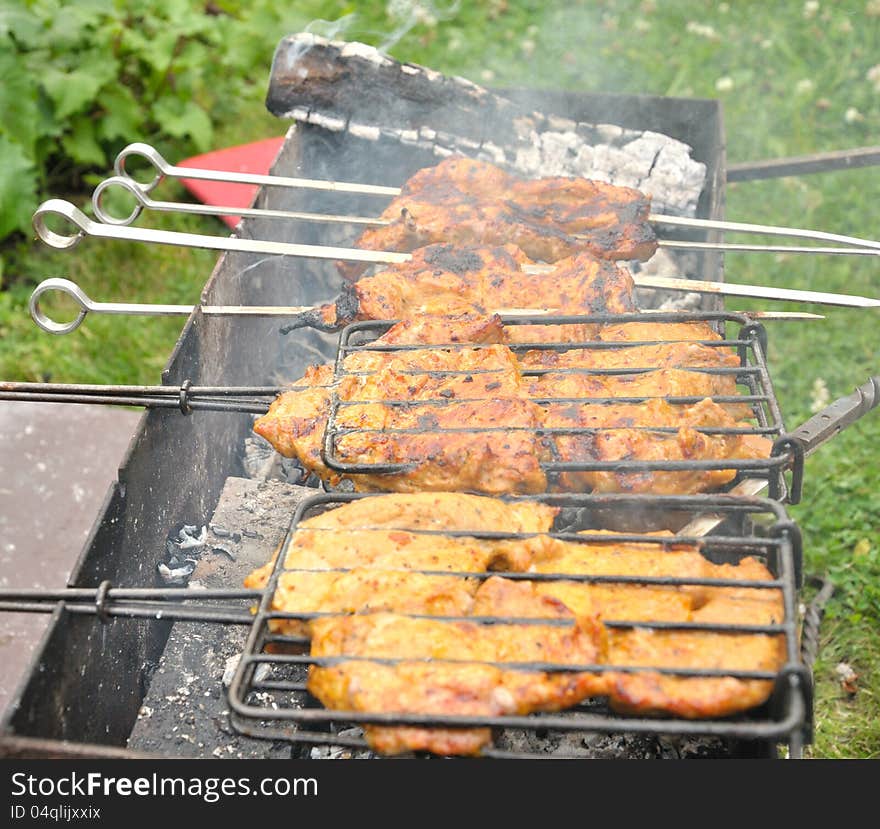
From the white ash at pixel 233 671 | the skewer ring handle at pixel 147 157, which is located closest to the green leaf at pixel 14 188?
the skewer ring handle at pixel 147 157

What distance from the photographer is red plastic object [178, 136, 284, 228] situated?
248 inches

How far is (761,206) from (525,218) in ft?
12.1

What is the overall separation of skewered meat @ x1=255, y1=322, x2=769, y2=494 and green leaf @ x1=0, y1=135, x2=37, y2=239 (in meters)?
3.98

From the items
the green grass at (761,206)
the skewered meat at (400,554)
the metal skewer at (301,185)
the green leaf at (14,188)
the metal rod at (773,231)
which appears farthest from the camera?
the green leaf at (14,188)

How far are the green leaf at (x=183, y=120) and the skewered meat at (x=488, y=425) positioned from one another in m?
4.51

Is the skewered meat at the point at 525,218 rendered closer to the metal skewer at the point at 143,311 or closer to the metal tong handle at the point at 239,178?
the metal tong handle at the point at 239,178

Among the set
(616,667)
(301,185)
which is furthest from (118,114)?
(616,667)

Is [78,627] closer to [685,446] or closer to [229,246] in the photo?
[229,246]

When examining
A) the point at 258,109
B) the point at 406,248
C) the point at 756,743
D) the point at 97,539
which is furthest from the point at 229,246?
the point at 258,109

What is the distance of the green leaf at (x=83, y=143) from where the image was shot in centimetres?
676

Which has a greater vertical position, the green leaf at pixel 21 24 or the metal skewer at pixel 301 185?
the green leaf at pixel 21 24

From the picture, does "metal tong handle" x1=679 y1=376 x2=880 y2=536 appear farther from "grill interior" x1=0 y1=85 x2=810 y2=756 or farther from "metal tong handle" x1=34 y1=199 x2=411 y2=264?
"metal tong handle" x1=34 y1=199 x2=411 y2=264

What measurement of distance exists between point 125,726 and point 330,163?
315 cm

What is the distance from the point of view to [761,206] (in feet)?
23.1
